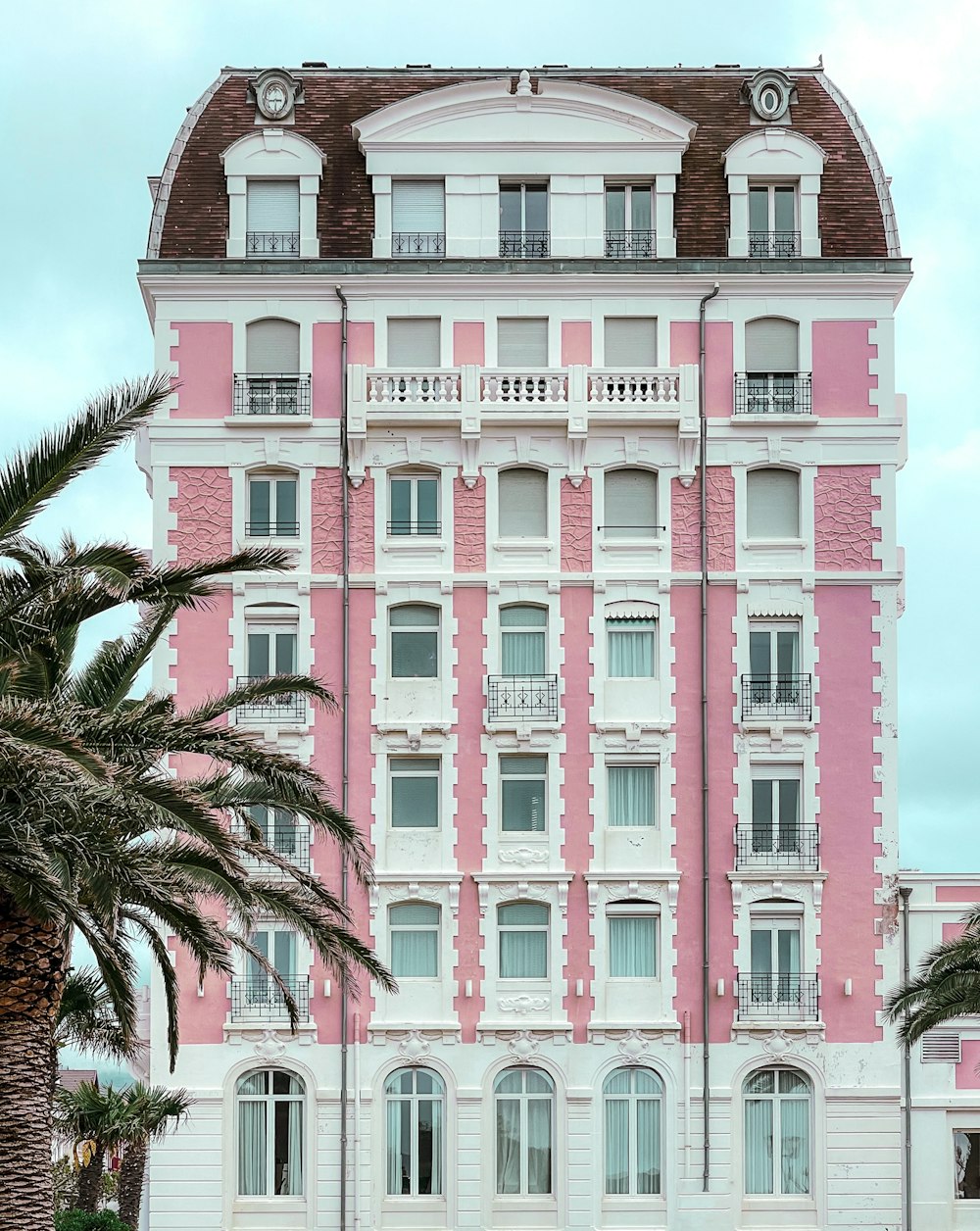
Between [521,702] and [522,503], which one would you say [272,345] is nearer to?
[522,503]

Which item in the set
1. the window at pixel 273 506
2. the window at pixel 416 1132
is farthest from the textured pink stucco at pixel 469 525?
the window at pixel 416 1132

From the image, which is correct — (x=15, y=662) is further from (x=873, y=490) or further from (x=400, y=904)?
(x=873, y=490)

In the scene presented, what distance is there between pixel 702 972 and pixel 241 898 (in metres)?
19.7

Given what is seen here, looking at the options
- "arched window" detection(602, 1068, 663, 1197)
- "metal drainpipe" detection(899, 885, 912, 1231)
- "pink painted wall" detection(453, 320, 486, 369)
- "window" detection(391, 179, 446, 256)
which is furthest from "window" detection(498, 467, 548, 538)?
"arched window" detection(602, 1068, 663, 1197)

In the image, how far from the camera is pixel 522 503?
5147 centimetres

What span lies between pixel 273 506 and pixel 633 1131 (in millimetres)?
16070

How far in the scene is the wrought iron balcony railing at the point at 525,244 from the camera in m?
52.2

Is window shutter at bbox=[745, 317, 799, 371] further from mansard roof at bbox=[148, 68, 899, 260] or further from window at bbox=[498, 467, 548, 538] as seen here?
window at bbox=[498, 467, 548, 538]

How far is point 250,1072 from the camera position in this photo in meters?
49.4

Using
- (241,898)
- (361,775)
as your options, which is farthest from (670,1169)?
(241,898)

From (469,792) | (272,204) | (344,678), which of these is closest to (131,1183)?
(469,792)

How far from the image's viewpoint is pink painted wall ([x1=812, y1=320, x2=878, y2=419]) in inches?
2035

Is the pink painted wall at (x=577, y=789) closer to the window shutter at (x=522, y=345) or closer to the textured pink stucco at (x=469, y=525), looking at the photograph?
the textured pink stucco at (x=469, y=525)

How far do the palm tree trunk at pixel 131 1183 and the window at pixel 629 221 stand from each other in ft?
74.1
